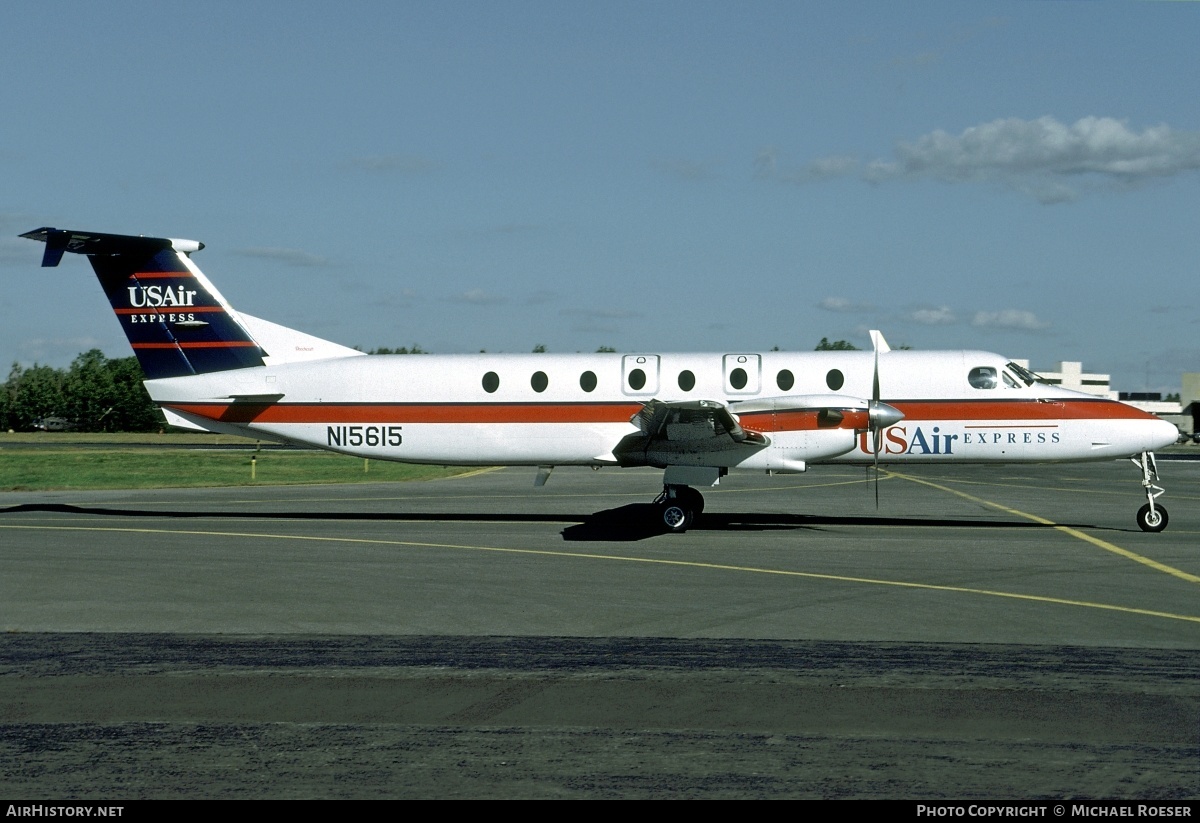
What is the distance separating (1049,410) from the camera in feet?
64.2

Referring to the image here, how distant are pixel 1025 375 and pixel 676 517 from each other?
23.2ft

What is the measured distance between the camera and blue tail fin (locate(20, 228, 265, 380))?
21438 mm

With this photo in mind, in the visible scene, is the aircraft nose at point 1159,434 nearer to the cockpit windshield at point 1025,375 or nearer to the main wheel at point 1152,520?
the main wheel at point 1152,520

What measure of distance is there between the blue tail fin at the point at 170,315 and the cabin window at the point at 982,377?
13.8 metres

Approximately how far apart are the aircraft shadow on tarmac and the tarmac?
876 millimetres

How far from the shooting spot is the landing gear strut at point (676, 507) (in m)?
19.1

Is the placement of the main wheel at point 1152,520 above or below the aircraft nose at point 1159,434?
below

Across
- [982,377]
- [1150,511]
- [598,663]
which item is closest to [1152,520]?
[1150,511]

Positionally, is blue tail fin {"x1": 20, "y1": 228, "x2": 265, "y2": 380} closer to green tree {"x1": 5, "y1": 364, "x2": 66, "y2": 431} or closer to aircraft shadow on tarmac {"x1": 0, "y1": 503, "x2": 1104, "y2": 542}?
aircraft shadow on tarmac {"x1": 0, "y1": 503, "x2": 1104, "y2": 542}

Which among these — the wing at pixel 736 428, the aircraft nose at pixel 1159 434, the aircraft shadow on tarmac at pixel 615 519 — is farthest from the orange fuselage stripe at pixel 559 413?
the aircraft shadow on tarmac at pixel 615 519

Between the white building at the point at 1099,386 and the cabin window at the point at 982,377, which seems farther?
the white building at the point at 1099,386

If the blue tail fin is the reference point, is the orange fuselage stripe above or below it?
below

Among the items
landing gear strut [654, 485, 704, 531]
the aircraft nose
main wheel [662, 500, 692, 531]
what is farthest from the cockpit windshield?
main wheel [662, 500, 692, 531]
